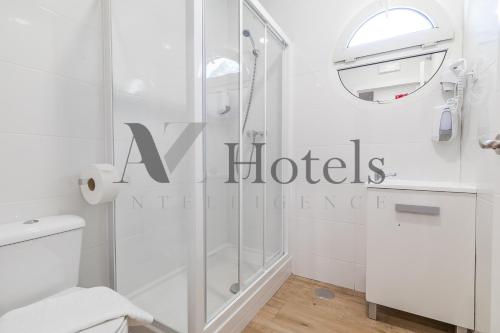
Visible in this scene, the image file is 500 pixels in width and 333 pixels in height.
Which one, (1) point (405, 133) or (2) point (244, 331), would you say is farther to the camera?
(1) point (405, 133)

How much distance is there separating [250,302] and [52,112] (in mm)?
1332

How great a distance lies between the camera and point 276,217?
184 centimetres

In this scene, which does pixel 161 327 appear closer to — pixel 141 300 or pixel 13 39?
pixel 141 300

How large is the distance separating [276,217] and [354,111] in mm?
939

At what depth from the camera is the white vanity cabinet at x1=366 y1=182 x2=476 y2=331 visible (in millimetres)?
1130

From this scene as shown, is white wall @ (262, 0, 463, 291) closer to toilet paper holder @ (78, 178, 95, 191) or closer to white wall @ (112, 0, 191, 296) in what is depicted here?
white wall @ (112, 0, 191, 296)

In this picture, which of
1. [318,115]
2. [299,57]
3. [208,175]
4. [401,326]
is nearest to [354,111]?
[318,115]

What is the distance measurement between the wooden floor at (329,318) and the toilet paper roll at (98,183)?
98 centimetres

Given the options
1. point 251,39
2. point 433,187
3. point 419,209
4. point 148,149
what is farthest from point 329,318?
point 251,39

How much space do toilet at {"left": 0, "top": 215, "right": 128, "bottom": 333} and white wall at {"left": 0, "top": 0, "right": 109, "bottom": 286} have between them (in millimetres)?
127

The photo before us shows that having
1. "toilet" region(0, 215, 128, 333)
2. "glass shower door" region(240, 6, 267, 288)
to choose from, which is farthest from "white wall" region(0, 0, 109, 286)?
"glass shower door" region(240, 6, 267, 288)

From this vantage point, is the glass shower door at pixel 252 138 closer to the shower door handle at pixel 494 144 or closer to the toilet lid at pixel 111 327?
the toilet lid at pixel 111 327

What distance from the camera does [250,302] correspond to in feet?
4.40

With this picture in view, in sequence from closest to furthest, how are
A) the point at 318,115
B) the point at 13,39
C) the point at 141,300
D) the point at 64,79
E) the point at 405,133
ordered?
1. the point at 13,39
2. the point at 64,79
3. the point at 141,300
4. the point at 405,133
5. the point at 318,115
